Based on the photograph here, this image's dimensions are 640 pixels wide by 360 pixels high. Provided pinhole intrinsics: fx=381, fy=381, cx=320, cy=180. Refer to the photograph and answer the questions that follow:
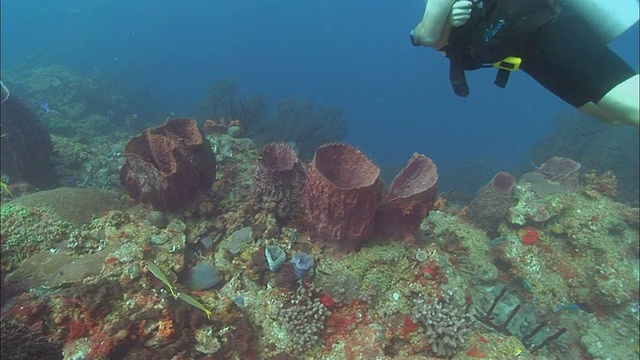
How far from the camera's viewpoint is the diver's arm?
2.56 meters

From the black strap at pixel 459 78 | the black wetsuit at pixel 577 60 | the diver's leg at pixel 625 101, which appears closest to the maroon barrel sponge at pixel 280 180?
the black strap at pixel 459 78

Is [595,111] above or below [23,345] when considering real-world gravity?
above

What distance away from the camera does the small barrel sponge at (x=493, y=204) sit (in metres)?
7.96

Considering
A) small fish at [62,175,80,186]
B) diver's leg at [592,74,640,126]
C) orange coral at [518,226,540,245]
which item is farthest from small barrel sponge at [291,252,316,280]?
small fish at [62,175,80,186]

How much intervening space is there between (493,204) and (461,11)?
252 inches

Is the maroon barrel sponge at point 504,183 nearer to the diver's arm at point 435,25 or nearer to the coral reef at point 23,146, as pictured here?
the diver's arm at point 435,25

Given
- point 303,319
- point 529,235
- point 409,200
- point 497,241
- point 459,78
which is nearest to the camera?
point 459,78

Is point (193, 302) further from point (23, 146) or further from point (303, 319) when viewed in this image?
point (23, 146)

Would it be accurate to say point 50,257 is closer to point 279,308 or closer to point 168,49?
point 279,308

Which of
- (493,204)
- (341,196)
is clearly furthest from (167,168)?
(493,204)

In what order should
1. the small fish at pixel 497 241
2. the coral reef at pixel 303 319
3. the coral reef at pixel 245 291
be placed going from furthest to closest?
the small fish at pixel 497 241
the coral reef at pixel 303 319
the coral reef at pixel 245 291

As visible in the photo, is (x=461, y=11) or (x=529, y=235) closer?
(x=461, y=11)

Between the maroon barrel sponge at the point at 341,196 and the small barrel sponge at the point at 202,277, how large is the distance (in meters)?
1.33

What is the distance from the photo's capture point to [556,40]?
261 cm
